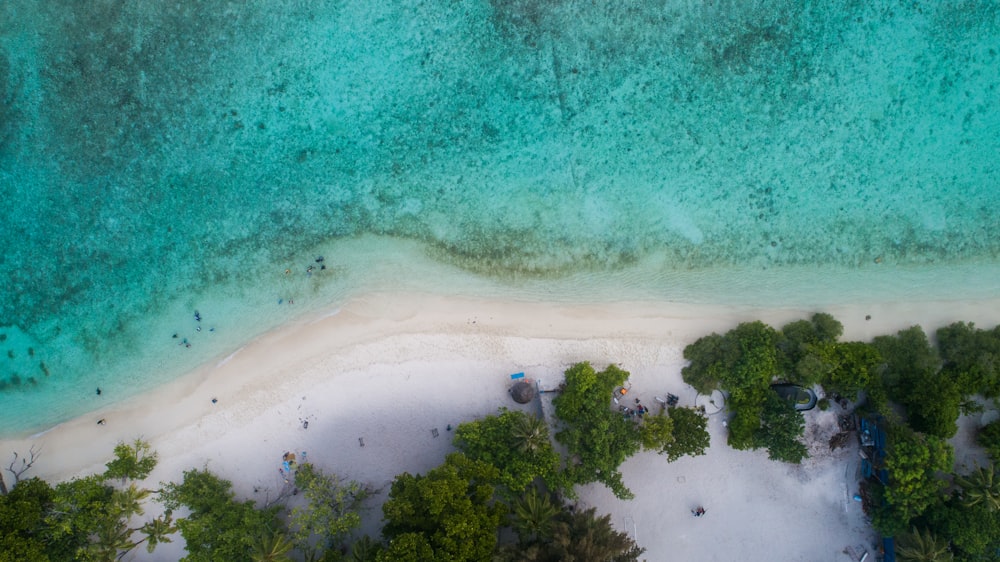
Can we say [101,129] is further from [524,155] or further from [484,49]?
[524,155]

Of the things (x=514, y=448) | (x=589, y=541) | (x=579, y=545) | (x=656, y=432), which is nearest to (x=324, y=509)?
(x=514, y=448)

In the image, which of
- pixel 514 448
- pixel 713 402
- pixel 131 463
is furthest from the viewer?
pixel 713 402

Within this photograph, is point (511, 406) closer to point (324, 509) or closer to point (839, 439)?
point (324, 509)

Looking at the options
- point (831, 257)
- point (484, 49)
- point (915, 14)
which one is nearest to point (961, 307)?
point (831, 257)

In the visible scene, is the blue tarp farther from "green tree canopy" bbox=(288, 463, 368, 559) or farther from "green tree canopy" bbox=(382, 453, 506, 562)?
"green tree canopy" bbox=(288, 463, 368, 559)

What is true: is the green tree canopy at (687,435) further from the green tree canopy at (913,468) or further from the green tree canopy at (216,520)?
the green tree canopy at (216,520)

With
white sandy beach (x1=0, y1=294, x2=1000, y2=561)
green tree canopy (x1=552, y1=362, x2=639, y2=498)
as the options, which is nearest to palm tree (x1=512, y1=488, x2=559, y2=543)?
green tree canopy (x1=552, y1=362, x2=639, y2=498)
